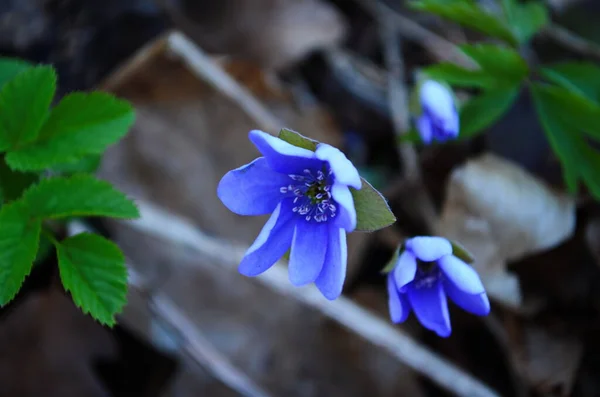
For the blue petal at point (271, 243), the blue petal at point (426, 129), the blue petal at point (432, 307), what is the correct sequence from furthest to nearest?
the blue petal at point (426, 129), the blue petal at point (432, 307), the blue petal at point (271, 243)

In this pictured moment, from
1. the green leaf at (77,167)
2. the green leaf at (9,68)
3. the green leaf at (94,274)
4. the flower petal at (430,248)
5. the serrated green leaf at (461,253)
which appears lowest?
the serrated green leaf at (461,253)

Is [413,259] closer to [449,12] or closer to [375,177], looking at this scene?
[449,12]

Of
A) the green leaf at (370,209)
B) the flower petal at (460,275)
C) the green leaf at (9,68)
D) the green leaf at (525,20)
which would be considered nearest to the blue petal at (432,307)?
the flower petal at (460,275)

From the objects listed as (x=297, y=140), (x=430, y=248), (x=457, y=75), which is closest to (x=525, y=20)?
(x=457, y=75)

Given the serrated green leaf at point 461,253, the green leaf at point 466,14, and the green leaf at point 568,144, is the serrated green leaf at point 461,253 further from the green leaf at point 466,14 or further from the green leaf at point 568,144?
the green leaf at point 466,14

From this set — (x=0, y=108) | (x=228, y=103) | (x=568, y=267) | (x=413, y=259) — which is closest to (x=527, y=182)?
(x=568, y=267)

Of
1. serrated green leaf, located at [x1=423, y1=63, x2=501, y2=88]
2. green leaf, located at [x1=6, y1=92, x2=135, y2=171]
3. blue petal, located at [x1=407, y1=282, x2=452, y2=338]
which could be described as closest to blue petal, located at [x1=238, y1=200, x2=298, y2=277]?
blue petal, located at [x1=407, y1=282, x2=452, y2=338]

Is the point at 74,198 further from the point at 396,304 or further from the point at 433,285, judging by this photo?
the point at 433,285
